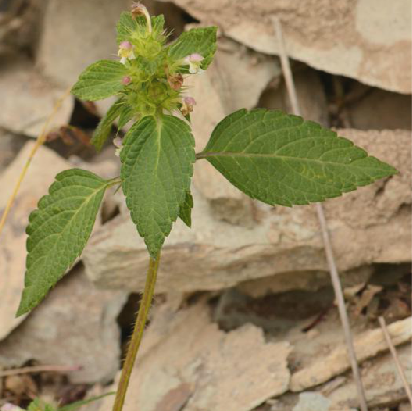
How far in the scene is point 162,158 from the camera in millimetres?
1694

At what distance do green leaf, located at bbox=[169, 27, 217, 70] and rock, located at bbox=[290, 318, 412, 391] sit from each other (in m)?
1.02

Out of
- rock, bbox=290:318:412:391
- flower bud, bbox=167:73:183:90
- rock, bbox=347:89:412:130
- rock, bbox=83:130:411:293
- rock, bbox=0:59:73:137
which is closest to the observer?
flower bud, bbox=167:73:183:90

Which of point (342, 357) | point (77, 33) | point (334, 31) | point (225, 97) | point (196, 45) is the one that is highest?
point (77, 33)

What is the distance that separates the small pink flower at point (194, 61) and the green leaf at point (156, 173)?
11cm

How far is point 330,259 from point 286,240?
0.48ft

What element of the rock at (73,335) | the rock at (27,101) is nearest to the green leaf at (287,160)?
the rock at (73,335)

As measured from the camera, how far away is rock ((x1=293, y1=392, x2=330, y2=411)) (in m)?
2.30

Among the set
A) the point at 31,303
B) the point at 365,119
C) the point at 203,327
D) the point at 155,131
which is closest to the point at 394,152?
the point at 365,119

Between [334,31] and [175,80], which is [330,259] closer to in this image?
[334,31]

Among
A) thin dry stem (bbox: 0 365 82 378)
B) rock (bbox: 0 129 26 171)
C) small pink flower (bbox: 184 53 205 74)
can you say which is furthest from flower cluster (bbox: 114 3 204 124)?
rock (bbox: 0 129 26 171)

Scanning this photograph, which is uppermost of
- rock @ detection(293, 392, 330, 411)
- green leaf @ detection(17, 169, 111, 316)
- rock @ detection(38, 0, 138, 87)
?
rock @ detection(38, 0, 138, 87)

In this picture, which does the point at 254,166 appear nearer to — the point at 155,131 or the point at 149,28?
the point at 155,131

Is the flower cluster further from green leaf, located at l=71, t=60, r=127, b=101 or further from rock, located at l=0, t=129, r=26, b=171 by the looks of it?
rock, located at l=0, t=129, r=26, b=171

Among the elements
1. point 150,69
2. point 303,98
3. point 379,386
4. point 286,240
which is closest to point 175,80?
point 150,69
